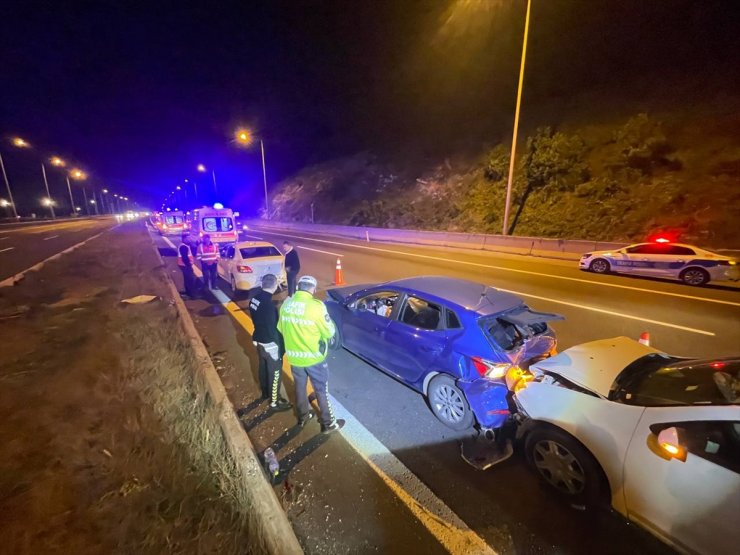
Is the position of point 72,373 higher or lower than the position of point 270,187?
lower

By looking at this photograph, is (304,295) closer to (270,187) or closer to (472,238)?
(472,238)

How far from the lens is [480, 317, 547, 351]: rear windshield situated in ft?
11.6

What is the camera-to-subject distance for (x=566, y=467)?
273 centimetres

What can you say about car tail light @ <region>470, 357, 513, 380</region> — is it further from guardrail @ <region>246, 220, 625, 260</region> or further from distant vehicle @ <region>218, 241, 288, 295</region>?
guardrail @ <region>246, 220, 625, 260</region>

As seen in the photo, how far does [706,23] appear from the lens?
813 inches

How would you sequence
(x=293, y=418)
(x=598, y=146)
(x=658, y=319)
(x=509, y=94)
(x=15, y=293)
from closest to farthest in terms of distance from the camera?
(x=293, y=418), (x=658, y=319), (x=15, y=293), (x=598, y=146), (x=509, y=94)

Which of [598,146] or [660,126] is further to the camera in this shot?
[598,146]

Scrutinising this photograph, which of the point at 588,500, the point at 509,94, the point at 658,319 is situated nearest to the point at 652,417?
the point at 588,500

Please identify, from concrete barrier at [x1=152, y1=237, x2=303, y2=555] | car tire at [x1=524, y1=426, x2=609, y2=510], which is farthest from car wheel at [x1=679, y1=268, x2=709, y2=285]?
concrete barrier at [x1=152, y1=237, x2=303, y2=555]

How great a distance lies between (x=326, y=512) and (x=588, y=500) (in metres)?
2.11

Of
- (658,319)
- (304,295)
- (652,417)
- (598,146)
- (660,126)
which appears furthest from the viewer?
(598,146)

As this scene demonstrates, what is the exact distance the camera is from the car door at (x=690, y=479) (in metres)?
1.88

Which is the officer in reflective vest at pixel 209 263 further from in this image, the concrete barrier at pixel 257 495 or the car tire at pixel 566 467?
the car tire at pixel 566 467

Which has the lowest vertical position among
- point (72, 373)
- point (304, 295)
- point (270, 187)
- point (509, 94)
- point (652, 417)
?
point (72, 373)
